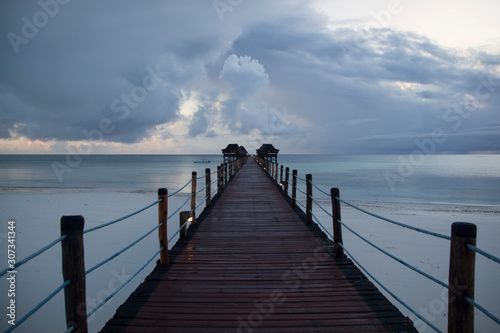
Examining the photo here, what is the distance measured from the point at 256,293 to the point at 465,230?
2317 millimetres

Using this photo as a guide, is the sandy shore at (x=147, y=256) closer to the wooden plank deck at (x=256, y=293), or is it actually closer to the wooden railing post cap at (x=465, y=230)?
the wooden plank deck at (x=256, y=293)

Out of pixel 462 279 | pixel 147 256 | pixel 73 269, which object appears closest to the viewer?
pixel 462 279

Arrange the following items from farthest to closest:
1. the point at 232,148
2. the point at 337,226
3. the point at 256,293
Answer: the point at 232,148 → the point at 337,226 → the point at 256,293

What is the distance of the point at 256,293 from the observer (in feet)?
11.2

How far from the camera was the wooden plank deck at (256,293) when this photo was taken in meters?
2.79

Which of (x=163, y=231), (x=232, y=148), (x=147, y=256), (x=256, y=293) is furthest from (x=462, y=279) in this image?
(x=232, y=148)

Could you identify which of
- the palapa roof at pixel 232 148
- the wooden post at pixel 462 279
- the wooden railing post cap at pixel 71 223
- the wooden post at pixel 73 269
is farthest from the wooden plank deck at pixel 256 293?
the palapa roof at pixel 232 148

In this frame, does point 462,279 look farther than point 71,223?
No

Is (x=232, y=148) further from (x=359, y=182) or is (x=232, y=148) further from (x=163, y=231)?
(x=163, y=231)

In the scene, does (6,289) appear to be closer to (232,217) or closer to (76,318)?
(232,217)

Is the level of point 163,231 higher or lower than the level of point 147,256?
higher

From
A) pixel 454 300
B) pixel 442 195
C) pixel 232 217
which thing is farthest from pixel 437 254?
pixel 442 195

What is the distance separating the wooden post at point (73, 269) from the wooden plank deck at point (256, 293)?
580 mm

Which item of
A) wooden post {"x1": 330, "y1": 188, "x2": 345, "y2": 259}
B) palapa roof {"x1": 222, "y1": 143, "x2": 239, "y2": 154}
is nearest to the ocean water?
palapa roof {"x1": 222, "y1": 143, "x2": 239, "y2": 154}
